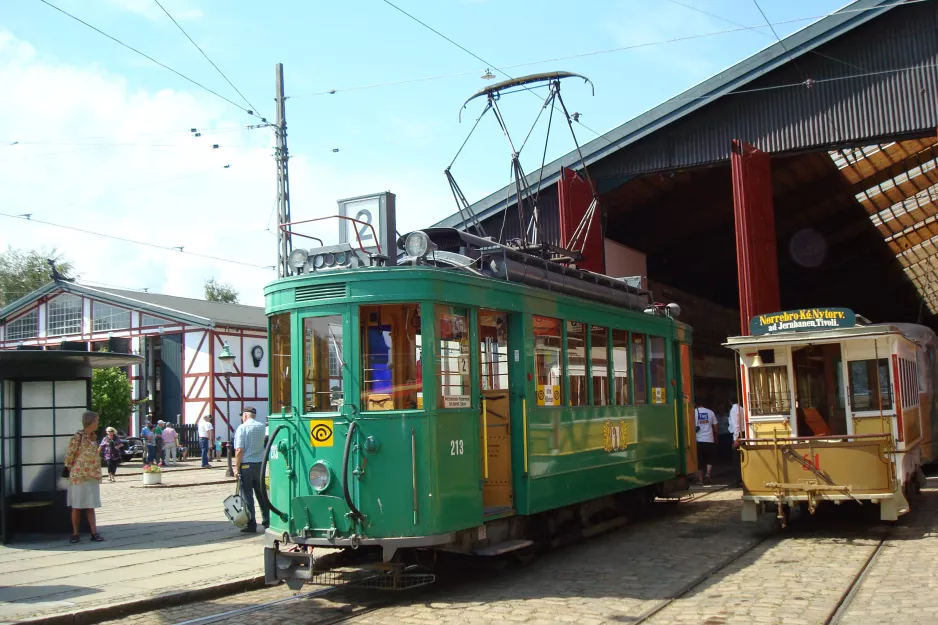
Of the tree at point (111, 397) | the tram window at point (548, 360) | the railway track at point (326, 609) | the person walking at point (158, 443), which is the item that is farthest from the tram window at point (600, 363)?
the tree at point (111, 397)

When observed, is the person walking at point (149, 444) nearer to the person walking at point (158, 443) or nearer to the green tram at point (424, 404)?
the person walking at point (158, 443)

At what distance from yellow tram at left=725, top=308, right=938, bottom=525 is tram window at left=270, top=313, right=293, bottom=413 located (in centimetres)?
554

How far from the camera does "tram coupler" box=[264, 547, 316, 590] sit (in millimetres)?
7281

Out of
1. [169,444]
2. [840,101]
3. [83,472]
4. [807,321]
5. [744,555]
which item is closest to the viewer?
[744,555]

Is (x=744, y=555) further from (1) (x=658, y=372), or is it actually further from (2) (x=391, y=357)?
(2) (x=391, y=357)

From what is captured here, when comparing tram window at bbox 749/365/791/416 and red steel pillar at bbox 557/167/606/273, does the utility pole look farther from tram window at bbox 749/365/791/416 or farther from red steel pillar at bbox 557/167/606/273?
tram window at bbox 749/365/791/416

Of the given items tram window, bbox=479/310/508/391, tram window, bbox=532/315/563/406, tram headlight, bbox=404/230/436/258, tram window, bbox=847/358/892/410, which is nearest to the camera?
tram headlight, bbox=404/230/436/258

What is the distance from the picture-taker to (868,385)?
11023mm

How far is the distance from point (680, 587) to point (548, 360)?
97.9 inches

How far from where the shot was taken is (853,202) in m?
23.7

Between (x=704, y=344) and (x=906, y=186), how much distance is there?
25.4ft

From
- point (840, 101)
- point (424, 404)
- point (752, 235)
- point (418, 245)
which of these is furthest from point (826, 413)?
point (840, 101)

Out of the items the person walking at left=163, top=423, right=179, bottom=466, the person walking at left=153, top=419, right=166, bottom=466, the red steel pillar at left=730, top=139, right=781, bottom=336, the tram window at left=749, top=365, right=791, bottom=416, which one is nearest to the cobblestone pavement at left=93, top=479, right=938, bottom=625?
the tram window at left=749, top=365, right=791, bottom=416

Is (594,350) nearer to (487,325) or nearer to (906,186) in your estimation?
(487,325)
